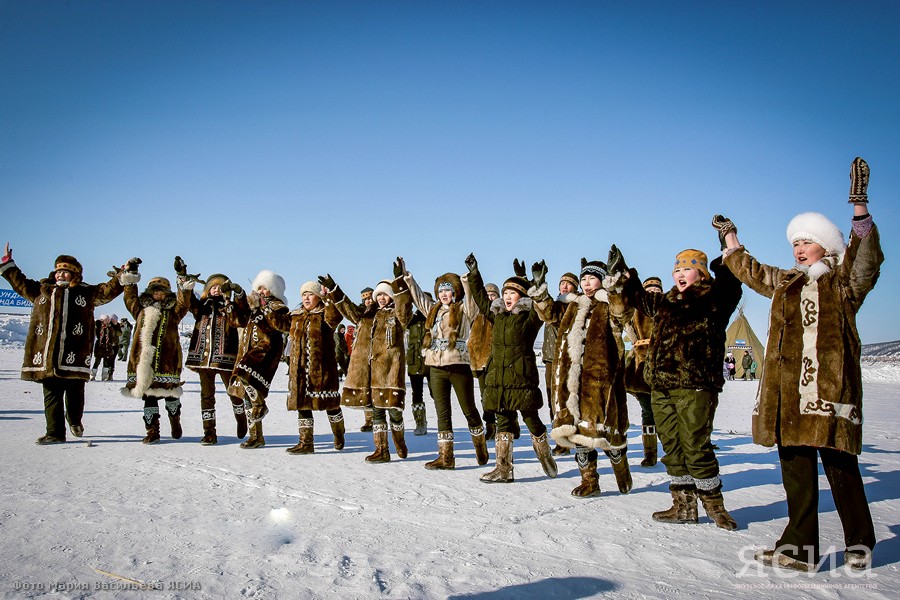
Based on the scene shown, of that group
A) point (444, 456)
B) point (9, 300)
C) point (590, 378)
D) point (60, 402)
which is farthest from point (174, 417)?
point (9, 300)

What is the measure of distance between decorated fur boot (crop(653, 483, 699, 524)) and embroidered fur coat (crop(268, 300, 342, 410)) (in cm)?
421

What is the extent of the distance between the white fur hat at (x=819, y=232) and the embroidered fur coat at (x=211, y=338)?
667cm

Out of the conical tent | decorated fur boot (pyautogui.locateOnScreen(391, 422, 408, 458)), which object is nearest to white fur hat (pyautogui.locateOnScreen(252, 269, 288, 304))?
decorated fur boot (pyautogui.locateOnScreen(391, 422, 408, 458))

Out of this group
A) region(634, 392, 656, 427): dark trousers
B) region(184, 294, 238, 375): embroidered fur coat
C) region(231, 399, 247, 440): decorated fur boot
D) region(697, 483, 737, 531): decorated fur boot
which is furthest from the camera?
region(231, 399, 247, 440): decorated fur boot

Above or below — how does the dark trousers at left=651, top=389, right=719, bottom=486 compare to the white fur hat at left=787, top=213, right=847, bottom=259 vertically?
below

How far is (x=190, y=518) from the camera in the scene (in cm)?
401

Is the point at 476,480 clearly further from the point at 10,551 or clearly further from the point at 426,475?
the point at 10,551

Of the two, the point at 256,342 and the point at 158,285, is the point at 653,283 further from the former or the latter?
the point at 158,285

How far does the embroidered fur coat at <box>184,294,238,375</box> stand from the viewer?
25.5 feet

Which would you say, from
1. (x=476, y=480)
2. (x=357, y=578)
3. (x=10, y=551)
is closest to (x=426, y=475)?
(x=476, y=480)

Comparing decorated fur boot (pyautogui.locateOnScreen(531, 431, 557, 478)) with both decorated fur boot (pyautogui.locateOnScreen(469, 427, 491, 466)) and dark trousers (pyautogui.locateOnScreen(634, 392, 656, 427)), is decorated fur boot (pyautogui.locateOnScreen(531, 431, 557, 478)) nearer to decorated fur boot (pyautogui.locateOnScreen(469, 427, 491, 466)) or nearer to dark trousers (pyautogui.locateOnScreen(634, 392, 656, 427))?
decorated fur boot (pyautogui.locateOnScreen(469, 427, 491, 466))

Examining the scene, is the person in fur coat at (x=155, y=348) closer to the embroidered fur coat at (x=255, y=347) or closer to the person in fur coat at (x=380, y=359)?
the embroidered fur coat at (x=255, y=347)

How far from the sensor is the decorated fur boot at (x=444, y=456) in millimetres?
6375

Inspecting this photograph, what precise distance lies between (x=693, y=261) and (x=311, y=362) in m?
4.68
